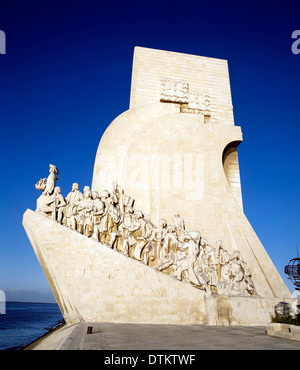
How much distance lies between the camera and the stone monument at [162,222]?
21.9ft

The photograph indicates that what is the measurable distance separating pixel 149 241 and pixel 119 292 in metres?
1.65

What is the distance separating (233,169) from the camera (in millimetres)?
11891

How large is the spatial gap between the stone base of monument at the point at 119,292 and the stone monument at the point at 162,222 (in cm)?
2

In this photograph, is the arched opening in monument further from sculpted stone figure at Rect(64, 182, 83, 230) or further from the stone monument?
sculpted stone figure at Rect(64, 182, 83, 230)

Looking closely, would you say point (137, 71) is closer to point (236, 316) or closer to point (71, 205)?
point (71, 205)

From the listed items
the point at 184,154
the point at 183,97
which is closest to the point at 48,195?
the point at 184,154

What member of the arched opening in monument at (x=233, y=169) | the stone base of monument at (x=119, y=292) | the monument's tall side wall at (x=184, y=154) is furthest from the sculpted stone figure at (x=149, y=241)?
the arched opening in monument at (x=233, y=169)

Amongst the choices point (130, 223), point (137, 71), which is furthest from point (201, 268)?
point (137, 71)

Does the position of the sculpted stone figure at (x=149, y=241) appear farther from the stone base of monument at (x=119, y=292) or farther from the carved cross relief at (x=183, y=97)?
the carved cross relief at (x=183, y=97)

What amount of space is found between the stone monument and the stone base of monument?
21 millimetres

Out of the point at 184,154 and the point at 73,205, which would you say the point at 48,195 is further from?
the point at 184,154

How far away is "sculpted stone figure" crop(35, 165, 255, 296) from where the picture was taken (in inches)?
293

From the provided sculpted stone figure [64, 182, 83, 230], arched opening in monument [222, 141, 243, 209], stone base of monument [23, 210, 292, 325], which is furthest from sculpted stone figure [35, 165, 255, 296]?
arched opening in monument [222, 141, 243, 209]
